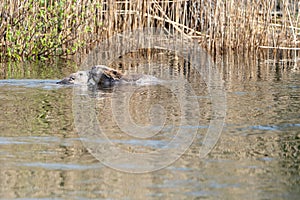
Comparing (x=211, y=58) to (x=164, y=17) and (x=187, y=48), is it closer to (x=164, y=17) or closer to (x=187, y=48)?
(x=187, y=48)

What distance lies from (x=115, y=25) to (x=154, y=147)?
1029 cm

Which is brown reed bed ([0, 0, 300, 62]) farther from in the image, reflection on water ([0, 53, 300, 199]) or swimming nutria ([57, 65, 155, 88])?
reflection on water ([0, 53, 300, 199])

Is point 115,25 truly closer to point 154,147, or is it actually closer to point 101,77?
point 101,77

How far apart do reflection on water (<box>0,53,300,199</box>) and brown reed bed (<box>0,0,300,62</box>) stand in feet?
11.9

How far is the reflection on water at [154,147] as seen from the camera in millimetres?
5266

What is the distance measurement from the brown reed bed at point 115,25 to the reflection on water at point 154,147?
11.9ft

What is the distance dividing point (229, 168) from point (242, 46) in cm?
1095

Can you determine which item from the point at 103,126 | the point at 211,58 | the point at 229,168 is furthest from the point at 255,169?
the point at 211,58

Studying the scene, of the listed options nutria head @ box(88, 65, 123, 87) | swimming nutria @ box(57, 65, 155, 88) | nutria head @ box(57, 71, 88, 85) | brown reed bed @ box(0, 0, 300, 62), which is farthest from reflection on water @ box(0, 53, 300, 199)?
brown reed bed @ box(0, 0, 300, 62)

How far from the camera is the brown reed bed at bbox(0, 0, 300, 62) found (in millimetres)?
14320

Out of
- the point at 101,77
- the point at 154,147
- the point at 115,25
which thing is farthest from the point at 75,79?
the point at 115,25

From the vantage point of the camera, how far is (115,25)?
16672 millimetres

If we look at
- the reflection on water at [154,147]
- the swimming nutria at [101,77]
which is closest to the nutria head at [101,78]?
the swimming nutria at [101,77]

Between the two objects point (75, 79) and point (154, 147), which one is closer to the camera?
point (154, 147)
